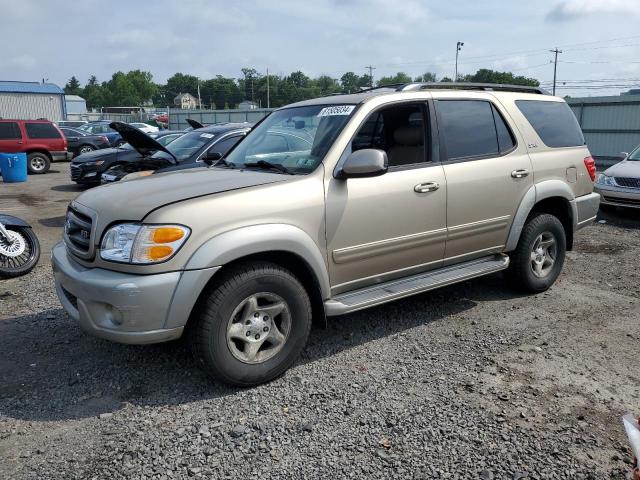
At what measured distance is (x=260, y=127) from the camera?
483cm

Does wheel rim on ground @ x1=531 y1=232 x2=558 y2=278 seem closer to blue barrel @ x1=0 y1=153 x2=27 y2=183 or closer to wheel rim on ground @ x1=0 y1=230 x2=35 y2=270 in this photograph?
wheel rim on ground @ x1=0 y1=230 x2=35 y2=270

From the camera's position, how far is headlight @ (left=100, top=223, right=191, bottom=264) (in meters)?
3.10

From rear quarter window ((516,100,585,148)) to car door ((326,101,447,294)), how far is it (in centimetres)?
139

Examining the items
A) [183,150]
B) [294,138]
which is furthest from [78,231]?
[183,150]

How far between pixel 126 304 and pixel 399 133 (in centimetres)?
249

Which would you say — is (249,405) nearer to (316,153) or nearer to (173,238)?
(173,238)

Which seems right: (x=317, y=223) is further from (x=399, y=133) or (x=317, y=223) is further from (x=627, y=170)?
(x=627, y=170)

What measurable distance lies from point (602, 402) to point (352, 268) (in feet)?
5.92

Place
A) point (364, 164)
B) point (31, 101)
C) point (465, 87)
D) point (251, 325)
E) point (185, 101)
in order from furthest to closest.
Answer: point (185, 101) → point (31, 101) → point (465, 87) → point (364, 164) → point (251, 325)

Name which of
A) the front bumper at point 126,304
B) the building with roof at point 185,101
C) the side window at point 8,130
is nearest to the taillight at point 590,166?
the front bumper at point 126,304

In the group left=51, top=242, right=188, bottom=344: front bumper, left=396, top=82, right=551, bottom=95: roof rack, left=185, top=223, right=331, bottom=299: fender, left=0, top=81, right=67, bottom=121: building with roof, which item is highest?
left=0, top=81, right=67, bottom=121: building with roof

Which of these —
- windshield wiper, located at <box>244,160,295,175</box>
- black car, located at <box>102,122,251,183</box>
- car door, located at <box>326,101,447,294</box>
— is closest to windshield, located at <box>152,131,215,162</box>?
black car, located at <box>102,122,251,183</box>

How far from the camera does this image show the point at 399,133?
4336mm

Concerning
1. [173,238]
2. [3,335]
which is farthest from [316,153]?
[3,335]
